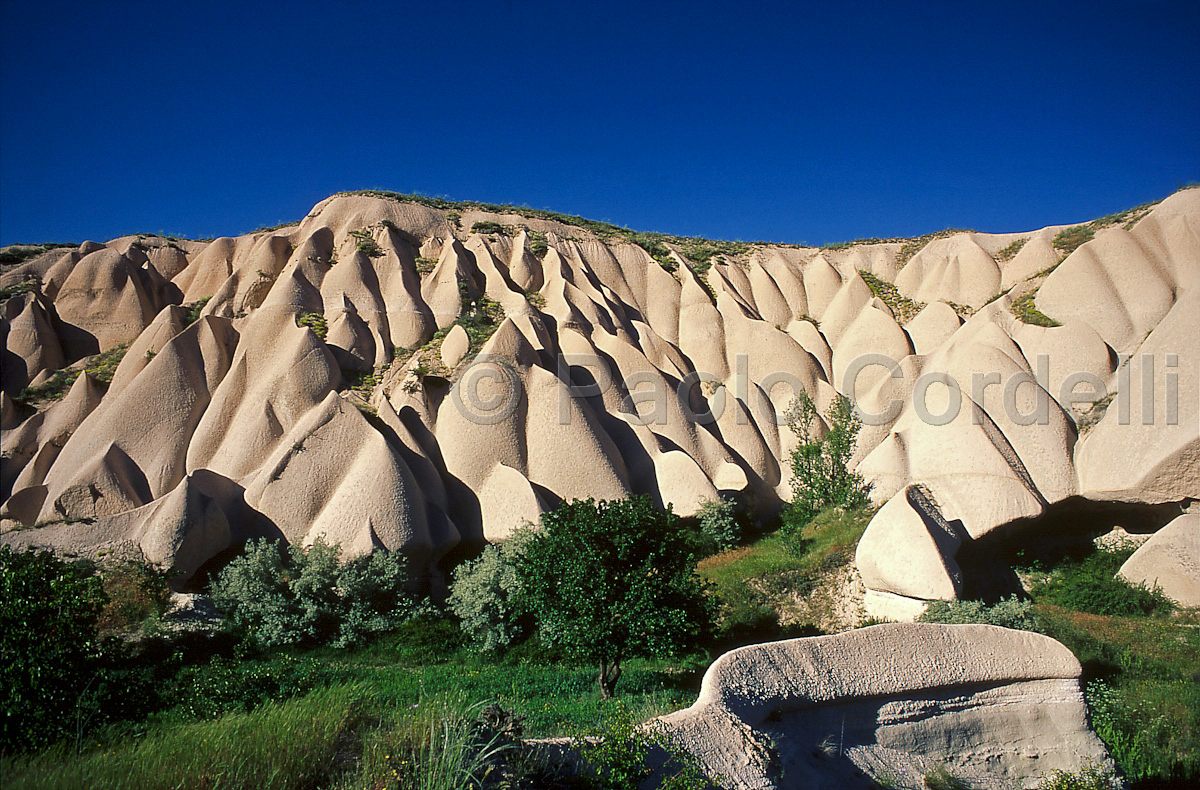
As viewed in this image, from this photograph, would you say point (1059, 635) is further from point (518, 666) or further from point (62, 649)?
point (62, 649)

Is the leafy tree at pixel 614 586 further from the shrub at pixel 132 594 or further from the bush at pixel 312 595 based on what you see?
the shrub at pixel 132 594

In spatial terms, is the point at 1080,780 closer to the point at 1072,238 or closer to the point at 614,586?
the point at 614,586

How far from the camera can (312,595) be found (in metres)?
13.2

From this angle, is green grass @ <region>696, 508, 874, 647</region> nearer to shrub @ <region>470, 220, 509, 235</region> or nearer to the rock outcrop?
the rock outcrop

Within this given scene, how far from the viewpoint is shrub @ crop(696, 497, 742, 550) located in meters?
17.6

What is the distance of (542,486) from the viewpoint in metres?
17.8

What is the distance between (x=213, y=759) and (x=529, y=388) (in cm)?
1483

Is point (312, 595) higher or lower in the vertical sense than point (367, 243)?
lower

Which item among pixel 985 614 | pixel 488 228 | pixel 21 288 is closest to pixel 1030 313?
pixel 985 614

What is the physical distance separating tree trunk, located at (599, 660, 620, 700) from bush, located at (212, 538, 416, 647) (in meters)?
4.57

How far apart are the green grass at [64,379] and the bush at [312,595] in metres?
9.88

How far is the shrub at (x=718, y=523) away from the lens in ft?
57.7

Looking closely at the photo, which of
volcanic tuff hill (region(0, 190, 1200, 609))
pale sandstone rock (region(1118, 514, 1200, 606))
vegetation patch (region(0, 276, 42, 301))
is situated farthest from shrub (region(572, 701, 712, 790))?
vegetation patch (region(0, 276, 42, 301))

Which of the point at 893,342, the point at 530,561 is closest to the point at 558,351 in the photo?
the point at 530,561
